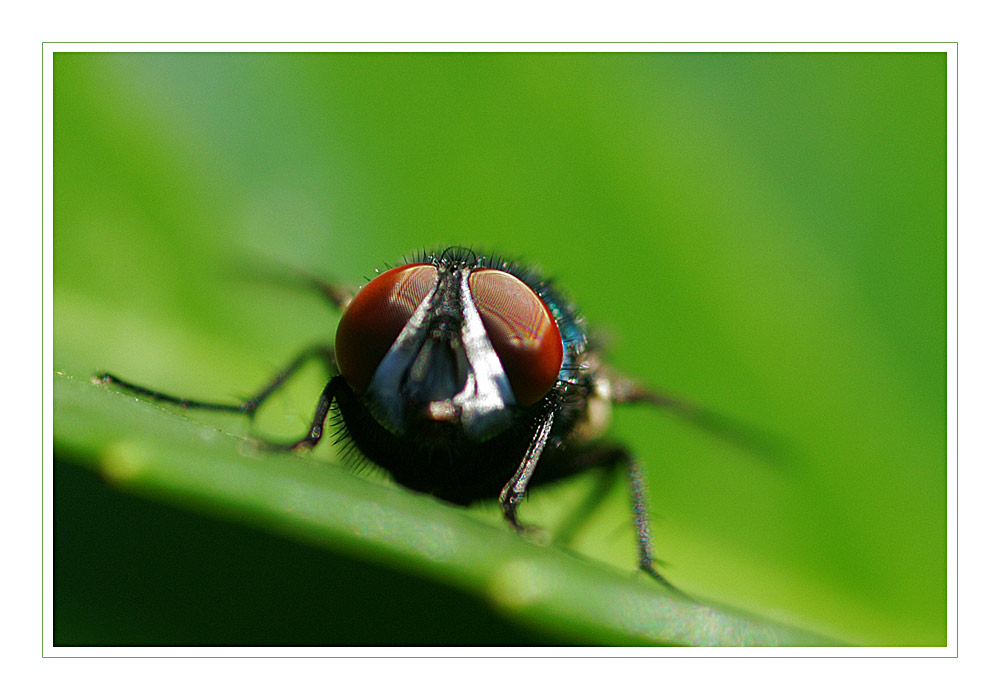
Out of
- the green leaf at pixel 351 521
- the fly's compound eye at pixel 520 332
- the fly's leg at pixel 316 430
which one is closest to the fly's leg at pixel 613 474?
the fly's compound eye at pixel 520 332

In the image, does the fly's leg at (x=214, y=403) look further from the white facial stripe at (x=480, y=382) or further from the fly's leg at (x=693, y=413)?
the fly's leg at (x=693, y=413)

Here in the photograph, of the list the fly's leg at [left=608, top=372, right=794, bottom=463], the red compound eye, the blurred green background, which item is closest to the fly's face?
the red compound eye

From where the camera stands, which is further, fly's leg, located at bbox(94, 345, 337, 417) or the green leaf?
fly's leg, located at bbox(94, 345, 337, 417)

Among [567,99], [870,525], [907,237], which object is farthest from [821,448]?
[567,99]

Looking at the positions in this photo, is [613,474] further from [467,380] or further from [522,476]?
[467,380]

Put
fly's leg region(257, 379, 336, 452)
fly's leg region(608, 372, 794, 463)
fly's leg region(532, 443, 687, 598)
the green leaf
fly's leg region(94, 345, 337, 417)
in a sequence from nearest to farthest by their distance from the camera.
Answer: the green leaf < fly's leg region(257, 379, 336, 452) < fly's leg region(94, 345, 337, 417) < fly's leg region(532, 443, 687, 598) < fly's leg region(608, 372, 794, 463)

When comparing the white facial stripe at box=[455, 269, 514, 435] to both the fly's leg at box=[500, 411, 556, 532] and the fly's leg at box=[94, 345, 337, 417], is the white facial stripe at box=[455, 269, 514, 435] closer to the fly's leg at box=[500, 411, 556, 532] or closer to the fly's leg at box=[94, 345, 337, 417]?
the fly's leg at box=[500, 411, 556, 532]
